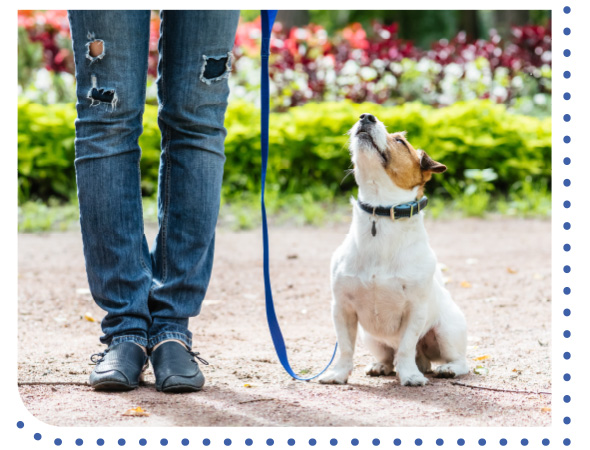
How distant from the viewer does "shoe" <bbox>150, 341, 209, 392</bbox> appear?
270 centimetres

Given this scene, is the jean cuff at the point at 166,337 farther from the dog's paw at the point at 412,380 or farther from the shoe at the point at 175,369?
the dog's paw at the point at 412,380

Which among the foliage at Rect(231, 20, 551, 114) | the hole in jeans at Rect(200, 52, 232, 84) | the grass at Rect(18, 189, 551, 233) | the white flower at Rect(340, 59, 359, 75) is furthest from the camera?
the white flower at Rect(340, 59, 359, 75)

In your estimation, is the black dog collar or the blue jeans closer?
the blue jeans

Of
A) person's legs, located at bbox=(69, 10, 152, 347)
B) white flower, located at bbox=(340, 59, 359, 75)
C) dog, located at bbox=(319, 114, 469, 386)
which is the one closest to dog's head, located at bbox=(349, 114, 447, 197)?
dog, located at bbox=(319, 114, 469, 386)

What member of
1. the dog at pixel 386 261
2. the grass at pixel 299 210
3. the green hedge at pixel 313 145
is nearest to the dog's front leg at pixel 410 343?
the dog at pixel 386 261

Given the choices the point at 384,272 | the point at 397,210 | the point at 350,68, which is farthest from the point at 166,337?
the point at 350,68

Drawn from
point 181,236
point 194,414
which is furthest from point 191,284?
point 194,414

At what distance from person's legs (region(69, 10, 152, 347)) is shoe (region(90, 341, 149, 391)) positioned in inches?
1.8

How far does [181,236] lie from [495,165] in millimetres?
5132

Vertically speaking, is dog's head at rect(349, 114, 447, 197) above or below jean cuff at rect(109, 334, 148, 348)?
above

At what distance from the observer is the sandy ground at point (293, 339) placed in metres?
2.51

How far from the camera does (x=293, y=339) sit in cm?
381

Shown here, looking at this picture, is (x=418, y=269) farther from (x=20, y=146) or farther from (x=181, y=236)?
(x=20, y=146)

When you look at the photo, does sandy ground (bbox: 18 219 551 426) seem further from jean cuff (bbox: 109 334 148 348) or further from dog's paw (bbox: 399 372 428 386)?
jean cuff (bbox: 109 334 148 348)
